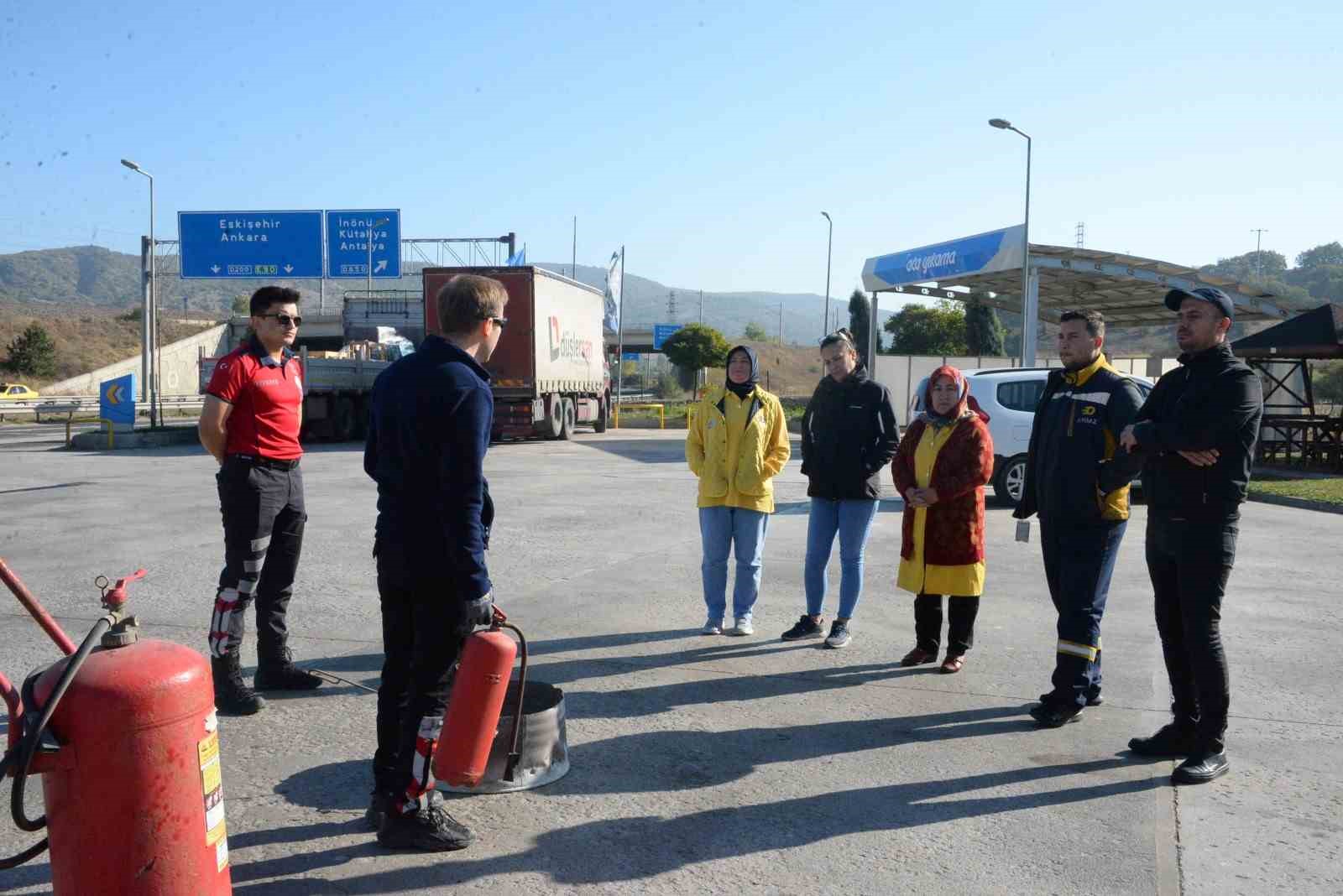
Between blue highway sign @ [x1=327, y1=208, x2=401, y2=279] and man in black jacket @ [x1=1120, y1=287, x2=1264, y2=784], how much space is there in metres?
32.2

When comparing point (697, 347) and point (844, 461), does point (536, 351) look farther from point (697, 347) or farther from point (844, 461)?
point (697, 347)

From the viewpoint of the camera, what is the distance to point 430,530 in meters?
3.40

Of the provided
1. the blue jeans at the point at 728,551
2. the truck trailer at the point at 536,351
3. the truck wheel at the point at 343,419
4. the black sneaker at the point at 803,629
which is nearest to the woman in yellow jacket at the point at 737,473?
the blue jeans at the point at 728,551

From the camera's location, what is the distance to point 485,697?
341 centimetres

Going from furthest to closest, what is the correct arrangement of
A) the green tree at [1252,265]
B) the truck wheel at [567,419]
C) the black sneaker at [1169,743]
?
the green tree at [1252,265] < the truck wheel at [567,419] < the black sneaker at [1169,743]

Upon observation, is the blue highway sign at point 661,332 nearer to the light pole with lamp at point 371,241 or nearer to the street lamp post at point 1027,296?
the light pole with lamp at point 371,241

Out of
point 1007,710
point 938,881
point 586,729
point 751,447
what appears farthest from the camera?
point 751,447

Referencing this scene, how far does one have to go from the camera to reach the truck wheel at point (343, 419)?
85.2ft

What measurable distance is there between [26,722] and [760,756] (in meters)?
2.77

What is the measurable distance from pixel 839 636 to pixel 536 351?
60.5 feet

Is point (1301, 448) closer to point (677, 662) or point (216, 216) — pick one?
point (677, 662)

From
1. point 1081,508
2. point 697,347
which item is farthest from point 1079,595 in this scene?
point 697,347

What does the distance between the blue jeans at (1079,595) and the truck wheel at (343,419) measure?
2331 cm

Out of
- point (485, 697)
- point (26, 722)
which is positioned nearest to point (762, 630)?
point (485, 697)
